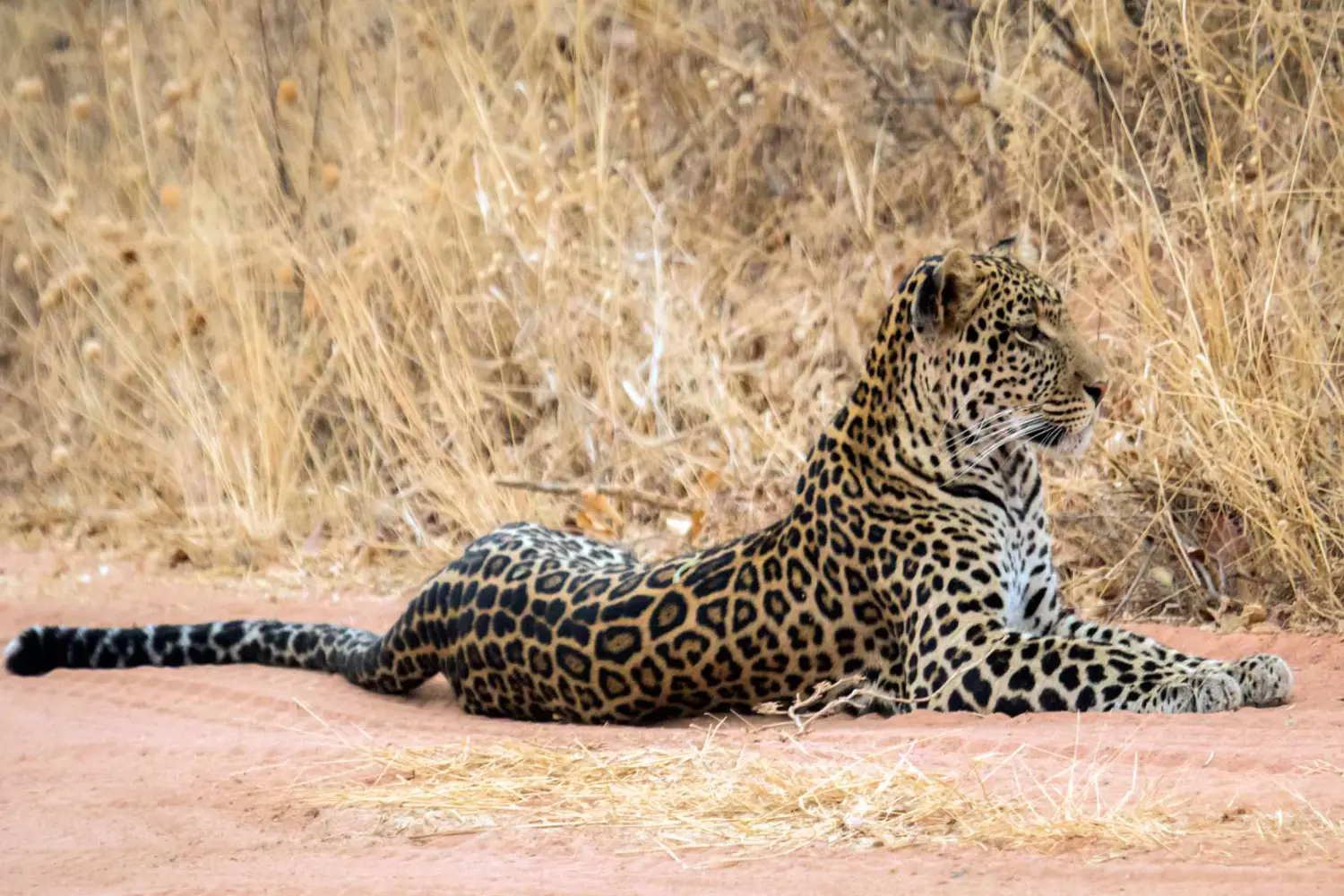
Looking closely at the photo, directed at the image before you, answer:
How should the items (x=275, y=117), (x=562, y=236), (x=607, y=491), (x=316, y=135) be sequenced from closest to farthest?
1. (x=607, y=491)
2. (x=562, y=236)
3. (x=316, y=135)
4. (x=275, y=117)

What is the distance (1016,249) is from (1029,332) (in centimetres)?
68

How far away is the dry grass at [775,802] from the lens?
377 centimetres

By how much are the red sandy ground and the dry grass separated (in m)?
0.07

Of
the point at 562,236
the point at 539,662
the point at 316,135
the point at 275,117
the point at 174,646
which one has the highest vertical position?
the point at 275,117

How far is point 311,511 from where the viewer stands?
979 centimetres

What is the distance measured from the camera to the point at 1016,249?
640 centimetres

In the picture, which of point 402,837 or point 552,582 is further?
point 552,582

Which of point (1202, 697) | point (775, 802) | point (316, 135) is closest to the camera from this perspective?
point (775, 802)

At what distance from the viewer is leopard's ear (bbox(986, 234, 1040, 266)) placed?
20.4ft

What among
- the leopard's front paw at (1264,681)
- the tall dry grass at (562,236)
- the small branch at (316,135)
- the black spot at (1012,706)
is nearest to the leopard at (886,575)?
the black spot at (1012,706)

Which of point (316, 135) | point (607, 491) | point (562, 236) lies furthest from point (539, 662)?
point (316, 135)

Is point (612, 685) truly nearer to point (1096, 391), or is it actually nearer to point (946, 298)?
point (946, 298)

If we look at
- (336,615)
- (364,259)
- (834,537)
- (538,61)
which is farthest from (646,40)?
(834,537)

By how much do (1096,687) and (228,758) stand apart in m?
2.51
